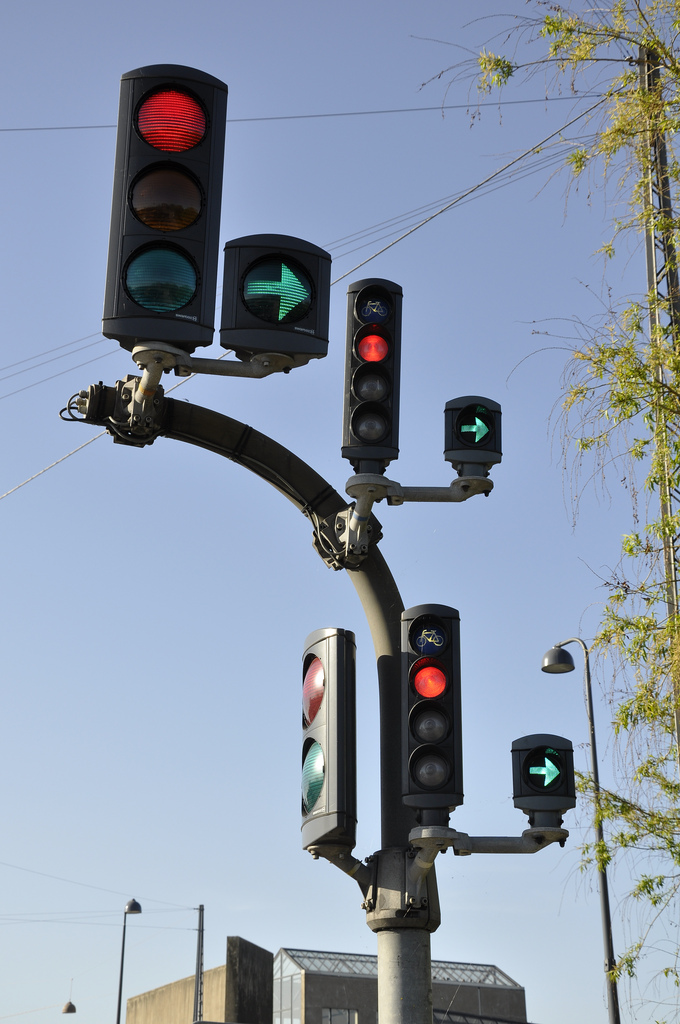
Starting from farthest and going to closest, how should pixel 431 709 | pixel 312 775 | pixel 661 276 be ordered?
1. pixel 661 276
2. pixel 312 775
3. pixel 431 709

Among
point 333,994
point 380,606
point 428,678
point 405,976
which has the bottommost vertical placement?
point 405,976

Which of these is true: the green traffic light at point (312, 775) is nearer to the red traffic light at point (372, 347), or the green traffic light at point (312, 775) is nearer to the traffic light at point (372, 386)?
the traffic light at point (372, 386)

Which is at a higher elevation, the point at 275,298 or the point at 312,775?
the point at 275,298

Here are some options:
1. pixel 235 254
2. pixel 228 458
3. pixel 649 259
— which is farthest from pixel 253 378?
pixel 649 259

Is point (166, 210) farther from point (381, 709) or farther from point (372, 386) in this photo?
point (381, 709)

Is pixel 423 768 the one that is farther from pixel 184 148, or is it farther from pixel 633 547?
pixel 633 547

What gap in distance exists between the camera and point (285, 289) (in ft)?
14.0

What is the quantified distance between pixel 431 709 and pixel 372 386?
1.41m

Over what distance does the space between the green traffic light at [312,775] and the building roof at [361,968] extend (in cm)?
3605

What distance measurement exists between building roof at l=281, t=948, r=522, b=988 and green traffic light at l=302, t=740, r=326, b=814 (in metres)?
36.1

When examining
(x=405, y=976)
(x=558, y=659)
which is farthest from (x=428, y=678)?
(x=558, y=659)

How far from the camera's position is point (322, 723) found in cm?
512

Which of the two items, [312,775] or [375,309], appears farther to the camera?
[375,309]

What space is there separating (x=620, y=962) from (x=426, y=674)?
13.0 feet
